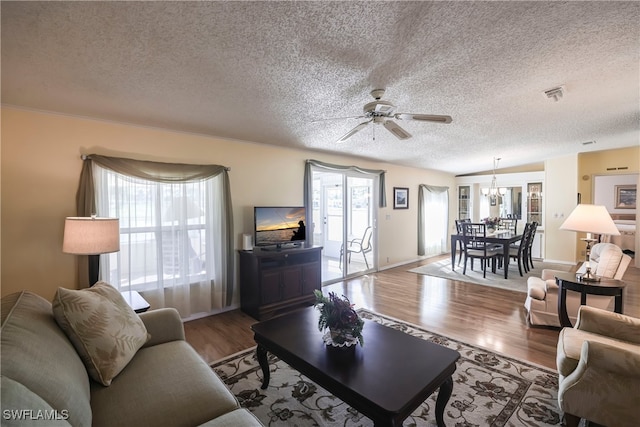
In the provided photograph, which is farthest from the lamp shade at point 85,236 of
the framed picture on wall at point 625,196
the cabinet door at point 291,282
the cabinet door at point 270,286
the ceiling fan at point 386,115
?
the framed picture on wall at point 625,196

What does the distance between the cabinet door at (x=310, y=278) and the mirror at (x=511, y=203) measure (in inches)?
243

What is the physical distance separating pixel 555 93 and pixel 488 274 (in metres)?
3.93

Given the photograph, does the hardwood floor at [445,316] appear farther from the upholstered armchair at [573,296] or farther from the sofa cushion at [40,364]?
the sofa cushion at [40,364]

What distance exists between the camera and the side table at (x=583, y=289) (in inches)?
106

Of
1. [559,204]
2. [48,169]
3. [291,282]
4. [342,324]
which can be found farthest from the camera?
[559,204]

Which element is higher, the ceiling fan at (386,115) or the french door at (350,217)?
the ceiling fan at (386,115)

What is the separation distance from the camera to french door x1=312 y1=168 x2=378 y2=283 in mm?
5785

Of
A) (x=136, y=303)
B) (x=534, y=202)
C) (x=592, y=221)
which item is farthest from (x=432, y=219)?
(x=136, y=303)

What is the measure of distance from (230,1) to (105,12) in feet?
2.10

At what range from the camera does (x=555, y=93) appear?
9.42ft

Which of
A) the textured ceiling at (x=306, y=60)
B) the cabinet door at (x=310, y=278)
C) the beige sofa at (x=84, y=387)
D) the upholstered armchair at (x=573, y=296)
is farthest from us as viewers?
the cabinet door at (x=310, y=278)

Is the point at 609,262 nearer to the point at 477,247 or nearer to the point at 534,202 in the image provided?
the point at 477,247

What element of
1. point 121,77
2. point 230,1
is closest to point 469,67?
point 230,1

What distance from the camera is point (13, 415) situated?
844 millimetres
